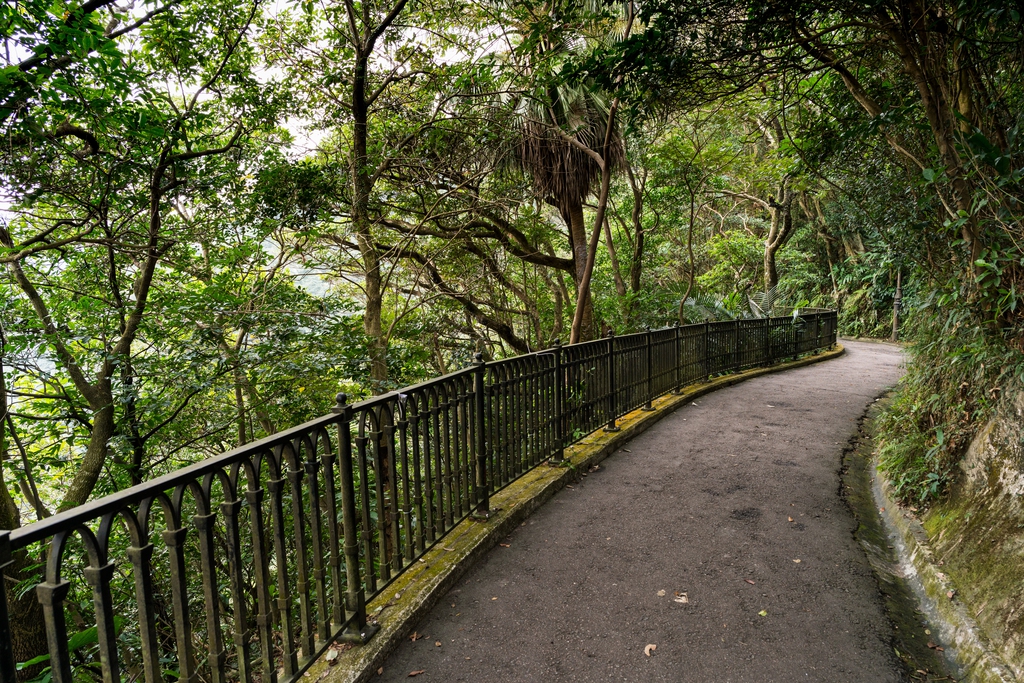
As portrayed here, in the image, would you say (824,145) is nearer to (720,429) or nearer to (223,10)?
(720,429)

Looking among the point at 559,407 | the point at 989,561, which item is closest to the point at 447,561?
the point at 559,407

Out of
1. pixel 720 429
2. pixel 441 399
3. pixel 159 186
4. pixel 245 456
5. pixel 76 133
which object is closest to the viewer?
pixel 245 456

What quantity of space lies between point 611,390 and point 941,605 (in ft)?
12.8

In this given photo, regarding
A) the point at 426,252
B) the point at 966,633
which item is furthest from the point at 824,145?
the point at 426,252

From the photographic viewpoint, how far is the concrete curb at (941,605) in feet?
8.67

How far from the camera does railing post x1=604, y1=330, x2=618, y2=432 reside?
667 centimetres

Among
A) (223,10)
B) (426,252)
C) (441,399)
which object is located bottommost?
(441,399)

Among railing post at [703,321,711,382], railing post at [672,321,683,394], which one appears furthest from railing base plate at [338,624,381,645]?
railing post at [703,321,711,382]

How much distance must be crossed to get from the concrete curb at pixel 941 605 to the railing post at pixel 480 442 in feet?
9.47

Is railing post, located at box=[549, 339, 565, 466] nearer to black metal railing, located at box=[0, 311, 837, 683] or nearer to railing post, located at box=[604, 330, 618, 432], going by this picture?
black metal railing, located at box=[0, 311, 837, 683]

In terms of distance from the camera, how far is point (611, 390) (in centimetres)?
680

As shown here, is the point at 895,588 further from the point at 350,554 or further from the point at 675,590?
the point at 350,554

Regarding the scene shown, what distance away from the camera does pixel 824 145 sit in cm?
644

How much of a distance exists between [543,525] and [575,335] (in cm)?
405
